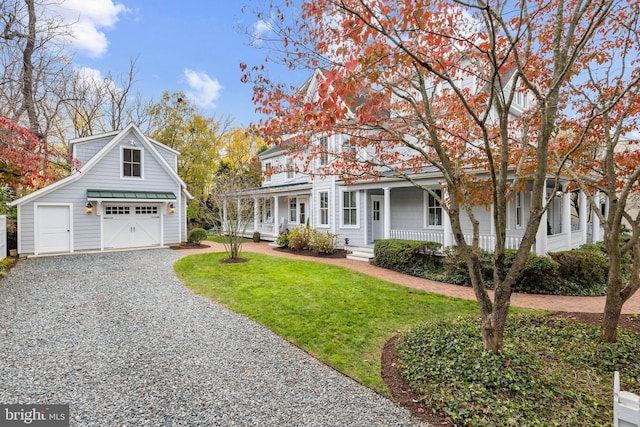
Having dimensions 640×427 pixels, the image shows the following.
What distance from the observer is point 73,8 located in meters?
13.3

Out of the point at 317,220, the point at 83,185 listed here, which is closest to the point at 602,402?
the point at 317,220

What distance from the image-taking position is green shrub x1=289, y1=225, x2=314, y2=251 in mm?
15312

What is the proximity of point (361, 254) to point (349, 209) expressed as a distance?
8.05 feet

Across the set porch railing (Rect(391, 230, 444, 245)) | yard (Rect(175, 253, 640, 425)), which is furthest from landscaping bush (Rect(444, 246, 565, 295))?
porch railing (Rect(391, 230, 444, 245))

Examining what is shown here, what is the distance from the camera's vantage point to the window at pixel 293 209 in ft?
62.2

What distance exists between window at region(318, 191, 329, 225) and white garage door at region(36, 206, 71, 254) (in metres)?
11.5

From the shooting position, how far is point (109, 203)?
15.2 metres

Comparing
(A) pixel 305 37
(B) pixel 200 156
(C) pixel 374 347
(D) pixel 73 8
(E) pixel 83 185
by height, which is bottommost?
(C) pixel 374 347

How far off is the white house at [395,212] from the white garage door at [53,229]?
27.6ft

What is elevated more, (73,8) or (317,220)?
(73,8)

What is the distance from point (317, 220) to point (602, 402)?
1340 cm

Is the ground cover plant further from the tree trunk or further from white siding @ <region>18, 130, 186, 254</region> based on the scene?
white siding @ <region>18, 130, 186, 254</region>

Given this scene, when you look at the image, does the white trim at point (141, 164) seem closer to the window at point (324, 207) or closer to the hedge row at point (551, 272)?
the window at point (324, 207)

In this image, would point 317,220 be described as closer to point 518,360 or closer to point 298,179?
point 298,179
